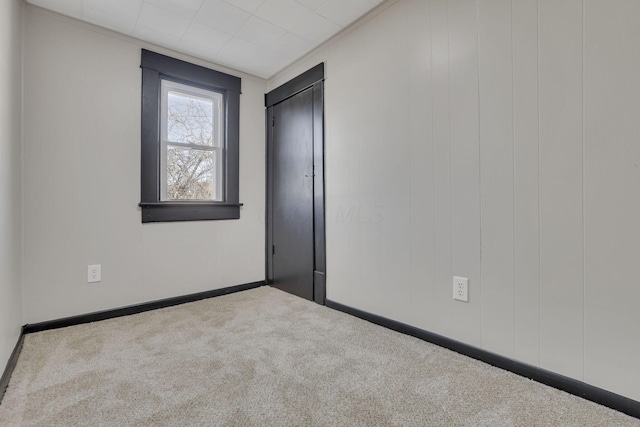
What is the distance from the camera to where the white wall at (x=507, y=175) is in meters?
1.20

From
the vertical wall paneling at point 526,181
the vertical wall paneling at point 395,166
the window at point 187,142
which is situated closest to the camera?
the vertical wall paneling at point 526,181

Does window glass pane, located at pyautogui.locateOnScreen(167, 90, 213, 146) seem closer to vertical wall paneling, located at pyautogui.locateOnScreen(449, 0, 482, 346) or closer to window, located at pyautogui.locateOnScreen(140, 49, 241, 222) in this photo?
window, located at pyautogui.locateOnScreen(140, 49, 241, 222)

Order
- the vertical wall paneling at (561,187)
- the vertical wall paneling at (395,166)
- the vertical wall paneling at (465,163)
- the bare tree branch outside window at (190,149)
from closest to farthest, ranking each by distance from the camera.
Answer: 1. the vertical wall paneling at (561,187)
2. the vertical wall paneling at (465,163)
3. the vertical wall paneling at (395,166)
4. the bare tree branch outside window at (190,149)

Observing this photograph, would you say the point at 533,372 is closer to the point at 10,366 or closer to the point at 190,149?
the point at 10,366

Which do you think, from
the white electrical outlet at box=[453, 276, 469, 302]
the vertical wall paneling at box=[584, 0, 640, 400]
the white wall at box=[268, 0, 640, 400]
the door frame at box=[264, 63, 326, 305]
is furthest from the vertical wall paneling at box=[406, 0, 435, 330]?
the door frame at box=[264, 63, 326, 305]

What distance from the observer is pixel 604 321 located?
123 cm

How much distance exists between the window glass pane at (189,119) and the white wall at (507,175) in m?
1.46

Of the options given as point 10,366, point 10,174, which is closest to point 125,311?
point 10,366

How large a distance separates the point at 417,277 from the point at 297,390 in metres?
0.97

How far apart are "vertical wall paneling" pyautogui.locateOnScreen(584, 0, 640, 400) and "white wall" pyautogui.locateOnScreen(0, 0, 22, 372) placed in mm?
2561

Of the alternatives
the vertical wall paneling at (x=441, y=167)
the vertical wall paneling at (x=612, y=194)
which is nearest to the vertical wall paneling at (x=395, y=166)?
the vertical wall paneling at (x=441, y=167)

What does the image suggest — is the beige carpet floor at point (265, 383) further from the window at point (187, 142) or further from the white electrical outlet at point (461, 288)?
the window at point (187, 142)

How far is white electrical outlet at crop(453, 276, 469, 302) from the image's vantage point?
1.65 metres

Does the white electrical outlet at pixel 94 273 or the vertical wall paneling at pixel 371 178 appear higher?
the vertical wall paneling at pixel 371 178
